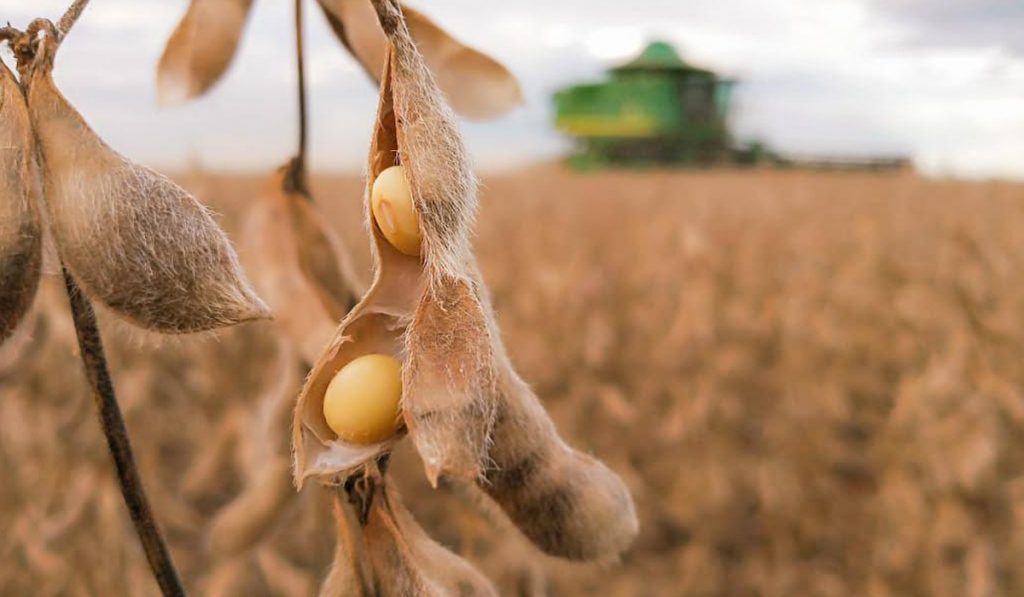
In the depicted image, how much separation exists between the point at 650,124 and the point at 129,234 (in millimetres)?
19154

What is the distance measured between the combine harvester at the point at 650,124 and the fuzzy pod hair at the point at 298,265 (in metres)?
17.9

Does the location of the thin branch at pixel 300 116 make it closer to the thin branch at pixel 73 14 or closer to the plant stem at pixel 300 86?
the plant stem at pixel 300 86

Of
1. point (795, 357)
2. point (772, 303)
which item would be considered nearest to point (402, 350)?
point (795, 357)

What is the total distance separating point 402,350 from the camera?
0.47 metres

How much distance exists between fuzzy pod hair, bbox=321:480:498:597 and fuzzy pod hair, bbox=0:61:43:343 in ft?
0.62

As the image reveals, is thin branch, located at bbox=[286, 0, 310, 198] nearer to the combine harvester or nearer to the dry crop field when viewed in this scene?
the dry crop field

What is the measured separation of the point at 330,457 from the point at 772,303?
4686 mm

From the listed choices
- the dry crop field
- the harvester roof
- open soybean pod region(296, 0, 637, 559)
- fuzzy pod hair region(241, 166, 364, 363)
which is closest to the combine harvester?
the harvester roof

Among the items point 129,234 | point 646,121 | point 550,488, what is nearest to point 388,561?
point 550,488

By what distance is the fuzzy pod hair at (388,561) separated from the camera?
0.49 metres

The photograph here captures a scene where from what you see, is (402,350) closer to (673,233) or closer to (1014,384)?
(1014,384)

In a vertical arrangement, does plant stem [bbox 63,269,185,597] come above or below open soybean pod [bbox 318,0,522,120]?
below

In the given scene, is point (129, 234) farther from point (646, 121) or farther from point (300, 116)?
point (646, 121)

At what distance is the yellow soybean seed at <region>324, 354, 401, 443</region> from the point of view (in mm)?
423
